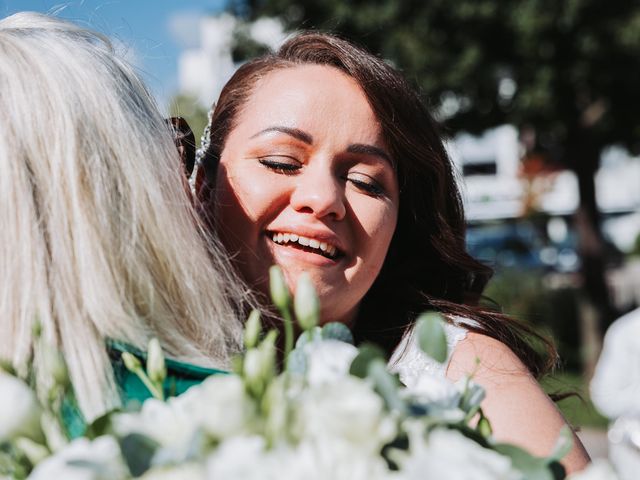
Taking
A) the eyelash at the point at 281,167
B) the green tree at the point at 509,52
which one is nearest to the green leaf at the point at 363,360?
the eyelash at the point at 281,167

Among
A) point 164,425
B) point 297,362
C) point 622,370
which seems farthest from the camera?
point 622,370

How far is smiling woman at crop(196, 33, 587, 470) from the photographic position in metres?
2.06

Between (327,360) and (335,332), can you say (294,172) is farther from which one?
(327,360)

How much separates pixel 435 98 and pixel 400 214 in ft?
22.4

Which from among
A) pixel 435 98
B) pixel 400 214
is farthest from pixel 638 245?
pixel 400 214

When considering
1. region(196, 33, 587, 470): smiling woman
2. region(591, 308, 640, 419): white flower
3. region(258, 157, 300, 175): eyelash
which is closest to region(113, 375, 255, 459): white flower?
region(196, 33, 587, 470): smiling woman

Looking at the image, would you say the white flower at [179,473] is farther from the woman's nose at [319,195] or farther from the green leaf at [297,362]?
the woman's nose at [319,195]

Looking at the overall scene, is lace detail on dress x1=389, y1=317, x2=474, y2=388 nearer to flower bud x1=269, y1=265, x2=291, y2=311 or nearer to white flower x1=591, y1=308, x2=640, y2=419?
flower bud x1=269, y1=265, x2=291, y2=311

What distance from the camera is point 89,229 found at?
1349 millimetres

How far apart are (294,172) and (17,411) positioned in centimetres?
128

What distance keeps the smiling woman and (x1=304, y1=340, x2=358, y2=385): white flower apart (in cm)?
88

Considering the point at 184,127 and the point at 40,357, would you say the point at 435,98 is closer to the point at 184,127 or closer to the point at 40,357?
the point at 184,127

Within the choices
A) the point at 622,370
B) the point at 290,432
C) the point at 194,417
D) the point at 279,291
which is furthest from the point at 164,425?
the point at 622,370

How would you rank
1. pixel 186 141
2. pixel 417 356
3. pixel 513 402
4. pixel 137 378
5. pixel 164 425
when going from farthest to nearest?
1. pixel 186 141
2. pixel 417 356
3. pixel 513 402
4. pixel 137 378
5. pixel 164 425
